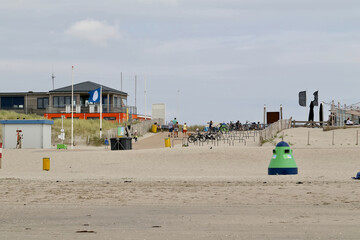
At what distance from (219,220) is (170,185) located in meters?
6.51

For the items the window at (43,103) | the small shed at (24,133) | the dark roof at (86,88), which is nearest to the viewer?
the small shed at (24,133)

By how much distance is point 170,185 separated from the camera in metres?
15.9

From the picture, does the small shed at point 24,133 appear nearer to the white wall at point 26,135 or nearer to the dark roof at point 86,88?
the white wall at point 26,135

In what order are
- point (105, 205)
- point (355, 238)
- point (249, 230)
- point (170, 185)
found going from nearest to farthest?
point (355, 238), point (249, 230), point (105, 205), point (170, 185)

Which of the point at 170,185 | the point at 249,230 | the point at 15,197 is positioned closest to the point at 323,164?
the point at 170,185

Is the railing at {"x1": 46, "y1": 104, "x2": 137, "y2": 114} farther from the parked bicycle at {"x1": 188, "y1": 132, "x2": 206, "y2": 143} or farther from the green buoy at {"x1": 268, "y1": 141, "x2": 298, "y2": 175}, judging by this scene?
the green buoy at {"x1": 268, "y1": 141, "x2": 298, "y2": 175}

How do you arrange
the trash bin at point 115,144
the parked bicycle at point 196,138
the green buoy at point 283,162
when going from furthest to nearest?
the parked bicycle at point 196,138 < the trash bin at point 115,144 < the green buoy at point 283,162

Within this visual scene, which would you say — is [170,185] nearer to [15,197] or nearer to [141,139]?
[15,197]

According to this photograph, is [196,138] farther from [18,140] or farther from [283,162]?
[283,162]

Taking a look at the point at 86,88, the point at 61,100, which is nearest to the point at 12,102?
the point at 61,100

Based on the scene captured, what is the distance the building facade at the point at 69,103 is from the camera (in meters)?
60.8

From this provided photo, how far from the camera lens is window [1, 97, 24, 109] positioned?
70.2 meters

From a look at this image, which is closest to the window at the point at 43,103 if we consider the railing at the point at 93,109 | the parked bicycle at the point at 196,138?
the railing at the point at 93,109

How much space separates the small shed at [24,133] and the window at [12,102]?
3060cm
